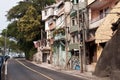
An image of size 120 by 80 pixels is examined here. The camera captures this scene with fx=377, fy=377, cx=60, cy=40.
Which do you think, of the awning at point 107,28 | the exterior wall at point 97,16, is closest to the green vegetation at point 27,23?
the exterior wall at point 97,16

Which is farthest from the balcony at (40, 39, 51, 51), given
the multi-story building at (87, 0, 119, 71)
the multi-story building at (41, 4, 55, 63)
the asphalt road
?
the asphalt road

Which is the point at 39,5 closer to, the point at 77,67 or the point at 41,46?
the point at 41,46

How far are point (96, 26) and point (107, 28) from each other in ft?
16.9

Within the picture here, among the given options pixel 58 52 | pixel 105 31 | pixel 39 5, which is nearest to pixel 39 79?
pixel 105 31

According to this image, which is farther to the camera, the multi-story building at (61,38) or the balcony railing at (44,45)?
the balcony railing at (44,45)

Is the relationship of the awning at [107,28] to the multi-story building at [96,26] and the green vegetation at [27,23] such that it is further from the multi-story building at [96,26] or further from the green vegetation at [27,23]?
the green vegetation at [27,23]

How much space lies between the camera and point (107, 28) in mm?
38938

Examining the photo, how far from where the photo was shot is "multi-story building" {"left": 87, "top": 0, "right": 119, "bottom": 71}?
40438mm

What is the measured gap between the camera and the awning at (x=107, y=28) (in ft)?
121

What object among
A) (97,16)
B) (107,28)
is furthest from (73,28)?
(107,28)

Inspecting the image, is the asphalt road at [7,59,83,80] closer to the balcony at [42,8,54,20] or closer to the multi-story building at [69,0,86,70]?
the multi-story building at [69,0,86,70]

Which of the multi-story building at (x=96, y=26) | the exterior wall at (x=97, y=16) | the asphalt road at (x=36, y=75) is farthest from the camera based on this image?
the exterior wall at (x=97, y=16)

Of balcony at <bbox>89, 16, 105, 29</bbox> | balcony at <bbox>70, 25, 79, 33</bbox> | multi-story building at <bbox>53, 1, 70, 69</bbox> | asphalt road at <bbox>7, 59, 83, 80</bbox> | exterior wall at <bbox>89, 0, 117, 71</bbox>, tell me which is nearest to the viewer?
asphalt road at <bbox>7, 59, 83, 80</bbox>

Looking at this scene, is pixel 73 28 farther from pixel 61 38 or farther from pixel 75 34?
pixel 61 38
